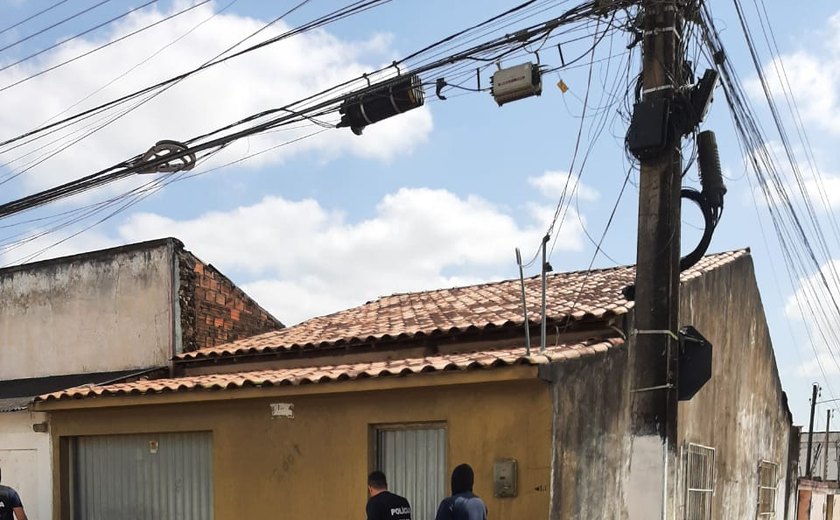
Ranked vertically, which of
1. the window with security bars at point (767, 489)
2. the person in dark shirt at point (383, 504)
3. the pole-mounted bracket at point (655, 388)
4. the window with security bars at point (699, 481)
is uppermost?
the pole-mounted bracket at point (655, 388)

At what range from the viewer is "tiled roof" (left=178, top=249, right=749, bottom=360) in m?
9.62

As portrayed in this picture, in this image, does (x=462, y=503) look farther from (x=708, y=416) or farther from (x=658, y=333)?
(x=708, y=416)

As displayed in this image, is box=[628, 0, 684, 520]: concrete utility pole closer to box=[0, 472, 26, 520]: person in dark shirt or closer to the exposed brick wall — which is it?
box=[0, 472, 26, 520]: person in dark shirt

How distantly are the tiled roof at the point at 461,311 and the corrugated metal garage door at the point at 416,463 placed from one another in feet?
4.72

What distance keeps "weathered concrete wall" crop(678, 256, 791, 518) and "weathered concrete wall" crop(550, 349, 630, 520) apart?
183cm

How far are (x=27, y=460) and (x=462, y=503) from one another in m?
7.16

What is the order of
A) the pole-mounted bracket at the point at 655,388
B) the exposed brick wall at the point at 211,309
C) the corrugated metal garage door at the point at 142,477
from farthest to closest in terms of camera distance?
the exposed brick wall at the point at 211,309 < the corrugated metal garage door at the point at 142,477 < the pole-mounted bracket at the point at 655,388

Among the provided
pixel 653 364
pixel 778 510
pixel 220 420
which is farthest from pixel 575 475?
pixel 778 510

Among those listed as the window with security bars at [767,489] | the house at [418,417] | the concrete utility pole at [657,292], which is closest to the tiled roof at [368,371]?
the house at [418,417]

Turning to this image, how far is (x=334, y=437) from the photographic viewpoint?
8977mm

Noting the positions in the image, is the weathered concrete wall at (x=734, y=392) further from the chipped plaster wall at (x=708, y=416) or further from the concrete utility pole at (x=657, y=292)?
the concrete utility pole at (x=657, y=292)

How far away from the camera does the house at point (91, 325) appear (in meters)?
11.5

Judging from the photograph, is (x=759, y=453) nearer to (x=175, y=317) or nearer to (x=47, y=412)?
(x=175, y=317)

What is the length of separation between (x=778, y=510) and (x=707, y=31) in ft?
34.6
